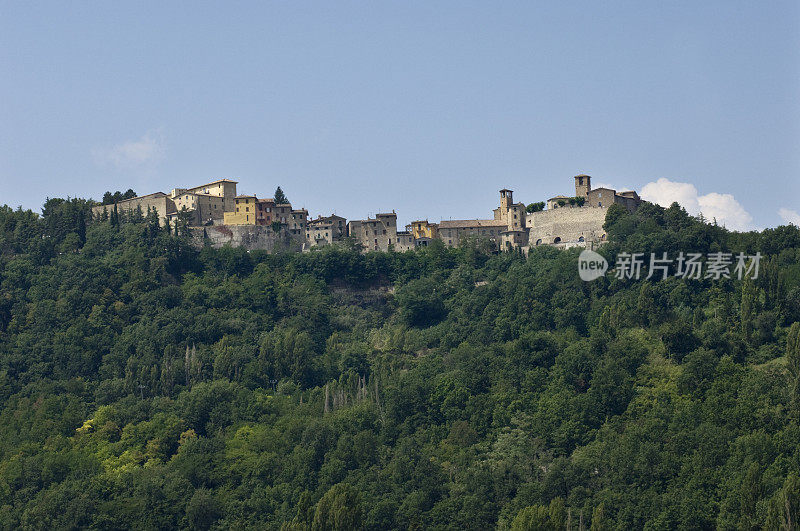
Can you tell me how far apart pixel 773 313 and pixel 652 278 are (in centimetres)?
848

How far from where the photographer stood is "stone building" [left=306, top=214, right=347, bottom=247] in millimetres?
79019

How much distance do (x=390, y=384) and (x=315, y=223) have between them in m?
21.9

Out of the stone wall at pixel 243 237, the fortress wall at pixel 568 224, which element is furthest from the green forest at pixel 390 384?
the stone wall at pixel 243 237

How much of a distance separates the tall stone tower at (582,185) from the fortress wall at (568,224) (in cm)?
147

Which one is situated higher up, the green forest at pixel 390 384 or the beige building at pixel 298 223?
the beige building at pixel 298 223

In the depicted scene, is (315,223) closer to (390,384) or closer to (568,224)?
(568,224)

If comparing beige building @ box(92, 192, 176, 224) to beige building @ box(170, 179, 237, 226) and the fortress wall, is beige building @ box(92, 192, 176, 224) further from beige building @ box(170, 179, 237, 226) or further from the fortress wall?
the fortress wall

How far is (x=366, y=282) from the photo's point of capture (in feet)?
245

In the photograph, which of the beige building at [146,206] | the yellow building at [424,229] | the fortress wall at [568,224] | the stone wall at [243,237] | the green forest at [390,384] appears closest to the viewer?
the green forest at [390,384]

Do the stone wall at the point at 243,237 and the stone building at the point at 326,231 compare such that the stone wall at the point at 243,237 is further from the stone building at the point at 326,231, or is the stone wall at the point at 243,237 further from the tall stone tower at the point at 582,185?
the tall stone tower at the point at 582,185

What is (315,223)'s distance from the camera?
8038cm

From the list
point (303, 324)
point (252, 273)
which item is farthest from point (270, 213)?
point (303, 324)

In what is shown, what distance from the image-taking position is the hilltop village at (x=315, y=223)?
75562 millimetres

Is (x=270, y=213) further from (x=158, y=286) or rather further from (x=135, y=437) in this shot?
(x=135, y=437)
